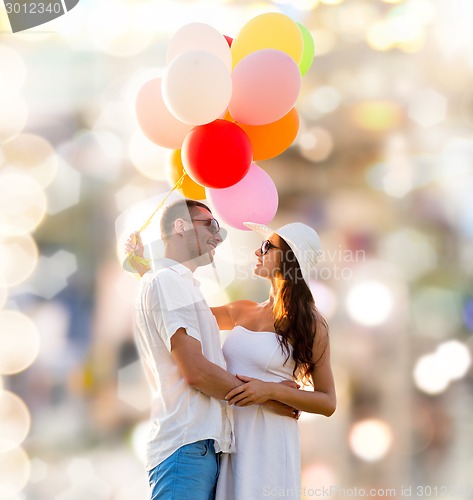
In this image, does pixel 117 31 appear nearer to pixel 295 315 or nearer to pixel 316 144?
pixel 316 144

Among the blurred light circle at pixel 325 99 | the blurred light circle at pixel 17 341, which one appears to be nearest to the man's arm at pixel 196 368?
the blurred light circle at pixel 17 341

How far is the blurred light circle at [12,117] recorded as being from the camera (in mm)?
1924

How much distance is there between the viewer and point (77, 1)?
2.04 meters

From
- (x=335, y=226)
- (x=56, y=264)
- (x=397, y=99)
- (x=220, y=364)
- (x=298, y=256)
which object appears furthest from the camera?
(x=397, y=99)

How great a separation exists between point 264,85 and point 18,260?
1.05 metres

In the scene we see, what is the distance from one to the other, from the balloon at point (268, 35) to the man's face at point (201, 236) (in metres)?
0.33

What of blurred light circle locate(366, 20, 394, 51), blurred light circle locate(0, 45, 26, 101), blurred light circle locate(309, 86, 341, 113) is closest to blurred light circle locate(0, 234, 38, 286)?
blurred light circle locate(0, 45, 26, 101)

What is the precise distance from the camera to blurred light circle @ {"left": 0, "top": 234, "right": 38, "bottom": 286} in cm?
184

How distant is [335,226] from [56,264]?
839mm

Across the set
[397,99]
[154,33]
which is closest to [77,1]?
[154,33]

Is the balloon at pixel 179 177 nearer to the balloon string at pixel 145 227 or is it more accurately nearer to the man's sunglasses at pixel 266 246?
the balloon string at pixel 145 227

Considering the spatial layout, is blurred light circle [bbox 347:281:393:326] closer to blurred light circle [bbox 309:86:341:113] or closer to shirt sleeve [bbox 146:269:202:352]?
blurred light circle [bbox 309:86:341:113]

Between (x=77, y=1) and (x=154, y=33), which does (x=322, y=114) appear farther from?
(x=77, y=1)

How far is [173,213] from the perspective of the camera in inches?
45.9
